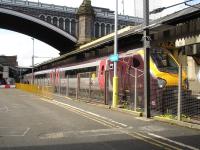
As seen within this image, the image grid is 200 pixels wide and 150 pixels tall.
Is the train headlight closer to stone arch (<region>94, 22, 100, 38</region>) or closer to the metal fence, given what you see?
the metal fence

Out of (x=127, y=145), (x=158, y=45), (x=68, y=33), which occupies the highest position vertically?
(x=68, y=33)

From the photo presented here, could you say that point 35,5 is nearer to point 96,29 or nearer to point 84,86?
point 96,29

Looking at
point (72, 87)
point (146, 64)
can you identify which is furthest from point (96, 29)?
point (146, 64)

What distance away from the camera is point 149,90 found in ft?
58.0

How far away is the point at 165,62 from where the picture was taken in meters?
20.4

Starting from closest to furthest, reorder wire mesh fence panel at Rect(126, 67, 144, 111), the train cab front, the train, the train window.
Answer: the train cab front, the train, wire mesh fence panel at Rect(126, 67, 144, 111), the train window

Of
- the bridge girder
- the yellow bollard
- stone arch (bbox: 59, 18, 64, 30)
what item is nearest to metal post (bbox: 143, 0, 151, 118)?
the yellow bollard

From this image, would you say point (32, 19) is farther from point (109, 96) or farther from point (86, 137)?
point (86, 137)

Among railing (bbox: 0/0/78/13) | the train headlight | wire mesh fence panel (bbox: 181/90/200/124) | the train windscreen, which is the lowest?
wire mesh fence panel (bbox: 181/90/200/124)

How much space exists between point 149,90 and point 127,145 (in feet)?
24.3

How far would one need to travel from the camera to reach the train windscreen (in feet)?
65.2

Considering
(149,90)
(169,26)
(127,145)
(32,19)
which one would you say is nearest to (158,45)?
(169,26)

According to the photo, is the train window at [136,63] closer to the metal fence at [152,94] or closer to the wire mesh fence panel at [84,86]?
the metal fence at [152,94]

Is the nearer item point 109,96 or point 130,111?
point 130,111
